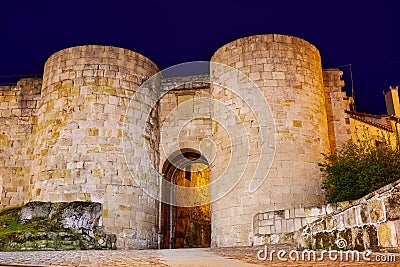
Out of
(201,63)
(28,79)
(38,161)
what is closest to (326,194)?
(201,63)

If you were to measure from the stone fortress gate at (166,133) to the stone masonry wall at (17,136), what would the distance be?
0.10 feet

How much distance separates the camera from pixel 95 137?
11414 mm

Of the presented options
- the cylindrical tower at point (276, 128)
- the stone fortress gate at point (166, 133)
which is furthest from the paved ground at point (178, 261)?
the stone fortress gate at point (166, 133)

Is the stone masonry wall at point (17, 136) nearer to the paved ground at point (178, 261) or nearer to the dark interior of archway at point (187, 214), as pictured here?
the dark interior of archway at point (187, 214)

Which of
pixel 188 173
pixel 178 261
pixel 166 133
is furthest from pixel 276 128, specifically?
pixel 178 261

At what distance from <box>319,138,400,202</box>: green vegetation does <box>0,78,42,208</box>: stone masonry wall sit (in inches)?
339

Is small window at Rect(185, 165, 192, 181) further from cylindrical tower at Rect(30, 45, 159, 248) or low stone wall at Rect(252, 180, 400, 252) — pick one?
low stone wall at Rect(252, 180, 400, 252)

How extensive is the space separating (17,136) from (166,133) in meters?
4.54

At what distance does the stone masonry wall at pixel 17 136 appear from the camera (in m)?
12.8

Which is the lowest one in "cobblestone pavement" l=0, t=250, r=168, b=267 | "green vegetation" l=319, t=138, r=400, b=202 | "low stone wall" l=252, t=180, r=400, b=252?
"cobblestone pavement" l=0, t=250, r=168, b=267

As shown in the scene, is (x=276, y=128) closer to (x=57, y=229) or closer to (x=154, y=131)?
(x=154, y=131)

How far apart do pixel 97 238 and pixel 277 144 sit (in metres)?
4.94

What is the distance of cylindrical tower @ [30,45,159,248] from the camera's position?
1101cm

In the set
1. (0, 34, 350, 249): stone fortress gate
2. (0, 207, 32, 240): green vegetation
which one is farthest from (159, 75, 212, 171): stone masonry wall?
(0, 207, 32, 240): green vegetation
